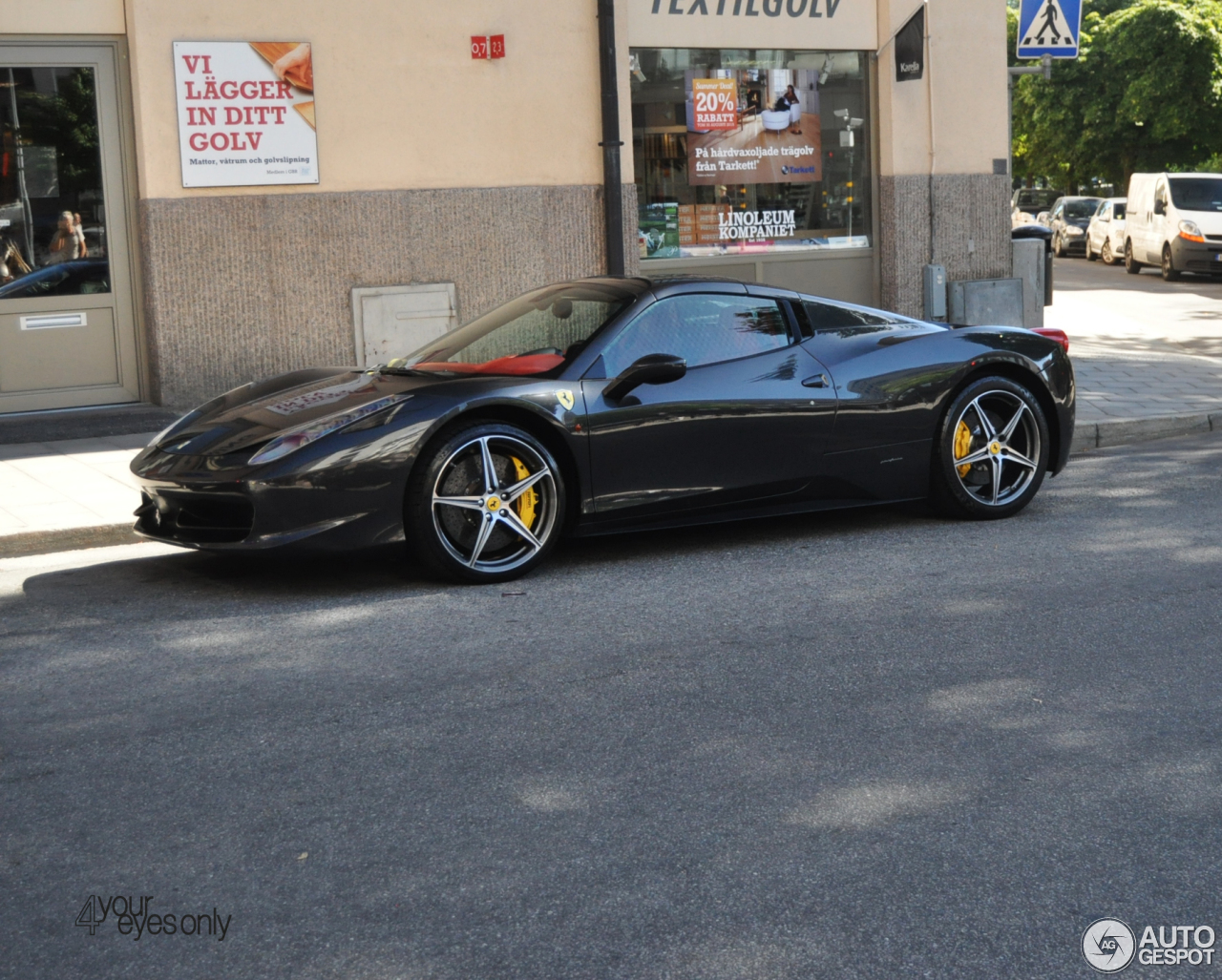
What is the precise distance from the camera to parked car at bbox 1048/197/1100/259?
35250 mm

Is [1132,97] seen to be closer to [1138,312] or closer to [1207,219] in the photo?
[1207,219]

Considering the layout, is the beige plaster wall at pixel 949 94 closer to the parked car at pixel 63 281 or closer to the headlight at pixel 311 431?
the parked car at pixel 63 281

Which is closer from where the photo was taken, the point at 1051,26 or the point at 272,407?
the point at 272,407

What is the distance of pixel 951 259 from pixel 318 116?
6.27 metres

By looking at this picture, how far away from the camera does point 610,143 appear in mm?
12320

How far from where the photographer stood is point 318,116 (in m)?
11.4

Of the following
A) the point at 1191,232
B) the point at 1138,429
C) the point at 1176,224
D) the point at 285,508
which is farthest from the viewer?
the point at 1176,224

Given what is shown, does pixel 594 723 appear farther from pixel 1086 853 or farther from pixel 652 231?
pixel 652 231

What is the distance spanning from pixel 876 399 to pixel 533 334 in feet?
5.29

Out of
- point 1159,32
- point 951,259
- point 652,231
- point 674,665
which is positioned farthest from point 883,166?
point 1159,32

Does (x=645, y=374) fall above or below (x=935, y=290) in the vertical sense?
below

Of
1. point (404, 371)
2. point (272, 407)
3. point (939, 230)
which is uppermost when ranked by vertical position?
point (939, 230)

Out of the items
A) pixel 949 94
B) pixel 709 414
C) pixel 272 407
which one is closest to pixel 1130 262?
pixel 949 94

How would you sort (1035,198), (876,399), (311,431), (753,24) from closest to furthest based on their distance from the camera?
(311,431), (876,399), (753,24), (1035,198)
